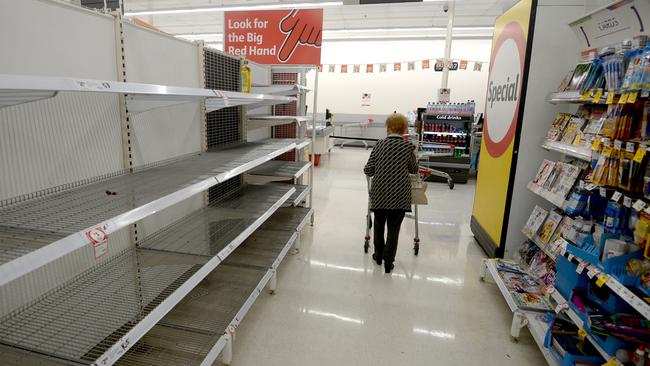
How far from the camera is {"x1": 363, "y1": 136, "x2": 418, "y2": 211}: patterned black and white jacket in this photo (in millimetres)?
3223

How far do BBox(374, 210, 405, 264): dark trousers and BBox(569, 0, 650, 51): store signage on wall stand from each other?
1942 mm

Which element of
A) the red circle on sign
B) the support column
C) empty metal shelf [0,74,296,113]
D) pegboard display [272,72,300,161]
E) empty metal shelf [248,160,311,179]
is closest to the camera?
empty metal shelf [0,74,296,113]

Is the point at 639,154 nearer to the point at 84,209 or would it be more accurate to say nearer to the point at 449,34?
the point at 84,209

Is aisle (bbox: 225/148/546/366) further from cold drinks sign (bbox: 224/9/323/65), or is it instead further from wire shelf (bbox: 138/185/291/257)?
cold drinks sign (bbox: 224/9/323/65)

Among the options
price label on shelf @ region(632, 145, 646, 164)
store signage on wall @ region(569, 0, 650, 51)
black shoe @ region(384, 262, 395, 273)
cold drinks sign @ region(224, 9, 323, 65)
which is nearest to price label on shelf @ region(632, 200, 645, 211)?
price label on shelf @ region(632, 145, 646, 164)

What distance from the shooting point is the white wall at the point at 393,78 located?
12.5 meters

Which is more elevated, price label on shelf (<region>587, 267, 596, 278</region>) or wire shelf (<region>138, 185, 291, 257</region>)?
price label on shelf (<region>587, 267, 596, 278</region>)

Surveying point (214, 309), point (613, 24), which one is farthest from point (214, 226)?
point (613, 24)

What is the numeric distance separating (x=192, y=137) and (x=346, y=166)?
6.68 metres

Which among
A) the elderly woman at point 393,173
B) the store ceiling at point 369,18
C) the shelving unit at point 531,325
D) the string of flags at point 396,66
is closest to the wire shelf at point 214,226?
the elderly woman at point 393,173

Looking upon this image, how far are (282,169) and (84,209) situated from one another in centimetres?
284

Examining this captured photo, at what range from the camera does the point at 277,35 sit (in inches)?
188

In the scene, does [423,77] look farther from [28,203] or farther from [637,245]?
[28,203]

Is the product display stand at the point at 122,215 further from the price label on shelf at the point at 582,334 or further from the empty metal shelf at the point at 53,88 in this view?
the price label on shelf at the point at 582,334
